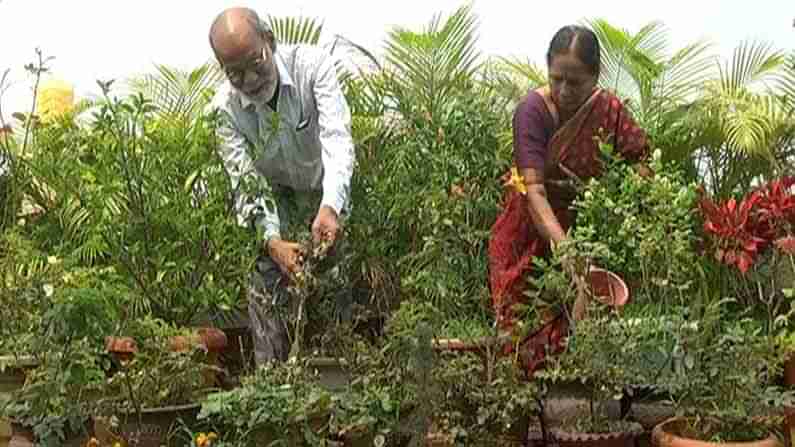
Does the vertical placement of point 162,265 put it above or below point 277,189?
below

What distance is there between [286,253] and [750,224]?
138 centimetres

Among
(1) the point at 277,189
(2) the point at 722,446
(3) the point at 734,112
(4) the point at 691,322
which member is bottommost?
(2) the point at 722,446

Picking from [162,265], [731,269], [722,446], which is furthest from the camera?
[731,269]

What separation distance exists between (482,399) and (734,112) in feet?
6.98

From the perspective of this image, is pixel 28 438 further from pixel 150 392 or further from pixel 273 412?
pixel 273 412

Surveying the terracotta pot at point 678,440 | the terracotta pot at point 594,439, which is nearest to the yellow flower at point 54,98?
the terracotta pot at point 594,439

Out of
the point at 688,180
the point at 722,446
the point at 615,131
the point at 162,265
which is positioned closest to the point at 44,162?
the point at 162,265

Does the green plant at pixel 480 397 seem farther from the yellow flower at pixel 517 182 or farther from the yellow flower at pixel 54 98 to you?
the yellow flower at pixel 54 98

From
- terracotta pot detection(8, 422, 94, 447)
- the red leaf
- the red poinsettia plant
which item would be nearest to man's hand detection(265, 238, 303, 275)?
terracotta pot detection(8, 422, 94, 447)

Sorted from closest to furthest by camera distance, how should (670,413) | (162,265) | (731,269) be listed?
(670,413)
(162,265)
(731,269)

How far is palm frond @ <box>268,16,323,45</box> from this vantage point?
5.30 meters

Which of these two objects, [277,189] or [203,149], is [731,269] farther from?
[203,149]

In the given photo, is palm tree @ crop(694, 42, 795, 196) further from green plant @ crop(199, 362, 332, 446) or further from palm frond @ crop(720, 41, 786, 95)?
green plant @ crop(199, 362, 332, 446)

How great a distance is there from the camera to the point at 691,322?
10.1 feet
